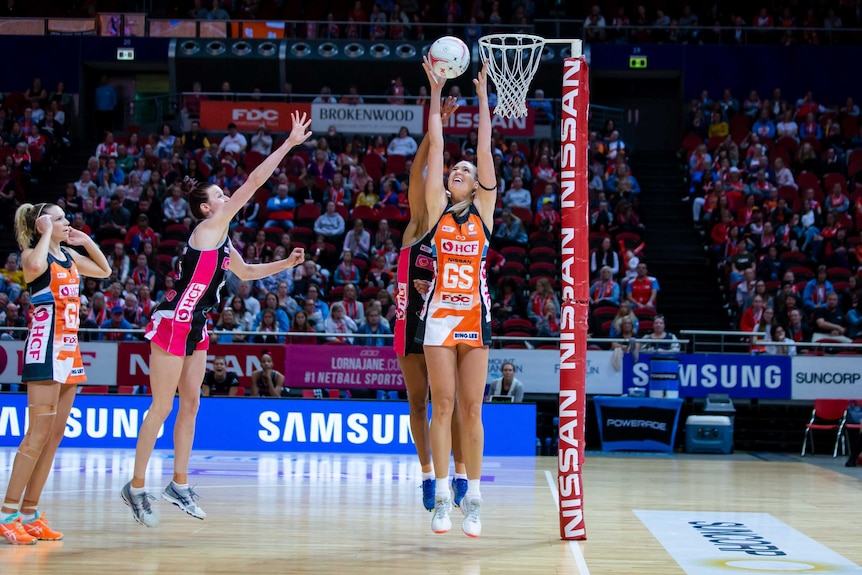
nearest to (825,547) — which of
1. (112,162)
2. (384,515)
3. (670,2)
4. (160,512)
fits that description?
(384,515)

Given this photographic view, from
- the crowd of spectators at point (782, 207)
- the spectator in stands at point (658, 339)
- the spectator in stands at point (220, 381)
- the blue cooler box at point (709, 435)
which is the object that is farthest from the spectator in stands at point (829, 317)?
the spectator in stands at point (220, 381)

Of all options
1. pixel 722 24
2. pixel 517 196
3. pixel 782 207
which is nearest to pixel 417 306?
pixel 517 196

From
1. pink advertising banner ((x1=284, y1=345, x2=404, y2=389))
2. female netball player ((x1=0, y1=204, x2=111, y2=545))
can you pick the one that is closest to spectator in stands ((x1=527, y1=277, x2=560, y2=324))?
pink advertising banner ((x1=284, y1=345, x2=404, y2=389))

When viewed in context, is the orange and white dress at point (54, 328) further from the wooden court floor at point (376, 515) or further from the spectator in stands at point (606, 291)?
the spectator in stands at point (606, 291)

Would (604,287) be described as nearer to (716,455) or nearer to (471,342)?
(716,455)

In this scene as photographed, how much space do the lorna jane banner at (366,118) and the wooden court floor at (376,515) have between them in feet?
35.9

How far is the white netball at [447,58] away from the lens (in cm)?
720

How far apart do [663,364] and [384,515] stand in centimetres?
865

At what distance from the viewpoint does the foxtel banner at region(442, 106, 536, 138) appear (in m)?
23.1

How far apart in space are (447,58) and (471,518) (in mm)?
3081

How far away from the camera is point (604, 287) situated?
59.6 ft

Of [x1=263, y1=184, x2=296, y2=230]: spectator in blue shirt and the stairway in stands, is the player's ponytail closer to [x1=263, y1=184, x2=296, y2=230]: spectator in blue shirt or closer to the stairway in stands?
[x1=263, y1=184, x2=296, y2=230]: spectator in blue shirt

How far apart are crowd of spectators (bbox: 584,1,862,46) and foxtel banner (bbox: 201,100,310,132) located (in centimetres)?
795

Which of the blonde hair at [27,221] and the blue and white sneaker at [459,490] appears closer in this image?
the blonde hair at [27,221]
